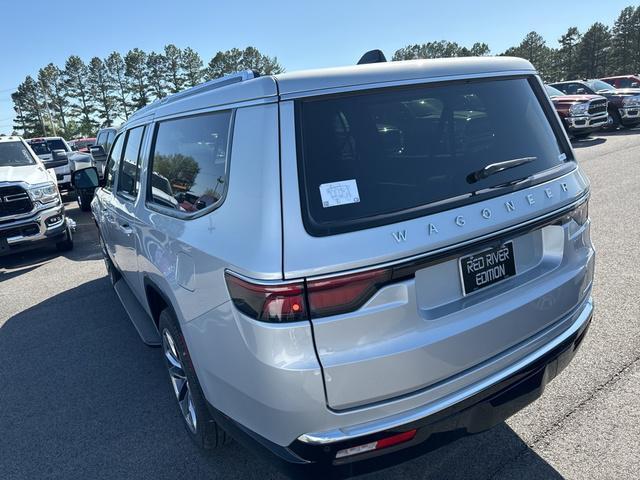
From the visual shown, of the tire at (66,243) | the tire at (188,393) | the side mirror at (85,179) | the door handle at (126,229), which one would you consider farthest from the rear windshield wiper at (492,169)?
the tire at (66,243)

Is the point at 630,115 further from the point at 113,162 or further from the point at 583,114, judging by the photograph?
the point at 113,162

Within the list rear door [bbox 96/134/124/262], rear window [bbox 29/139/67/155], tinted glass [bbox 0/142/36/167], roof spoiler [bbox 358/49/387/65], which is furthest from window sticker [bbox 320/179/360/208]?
rear window [bbox 29/139/67/155]

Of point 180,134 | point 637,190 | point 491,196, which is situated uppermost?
point 180,134

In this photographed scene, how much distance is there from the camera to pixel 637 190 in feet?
26.0

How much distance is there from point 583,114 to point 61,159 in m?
15.0

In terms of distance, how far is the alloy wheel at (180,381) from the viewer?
9.02 ft

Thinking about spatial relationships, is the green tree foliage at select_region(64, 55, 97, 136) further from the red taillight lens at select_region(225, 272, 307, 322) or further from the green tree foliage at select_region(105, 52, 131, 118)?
the red taillight lens at select_region(225, 272, 307, 322)

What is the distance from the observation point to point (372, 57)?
2512 millimetres

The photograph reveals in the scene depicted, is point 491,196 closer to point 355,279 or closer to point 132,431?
point 355,279

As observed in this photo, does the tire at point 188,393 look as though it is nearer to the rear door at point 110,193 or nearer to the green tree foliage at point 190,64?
the rear door at point 110,193

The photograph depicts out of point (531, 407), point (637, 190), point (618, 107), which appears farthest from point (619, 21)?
point (531, 407)

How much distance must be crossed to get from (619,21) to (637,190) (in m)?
89.3

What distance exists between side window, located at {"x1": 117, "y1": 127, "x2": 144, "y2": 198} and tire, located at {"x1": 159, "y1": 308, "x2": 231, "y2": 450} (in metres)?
1.11

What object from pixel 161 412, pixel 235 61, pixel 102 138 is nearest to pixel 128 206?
pixel 161 412
